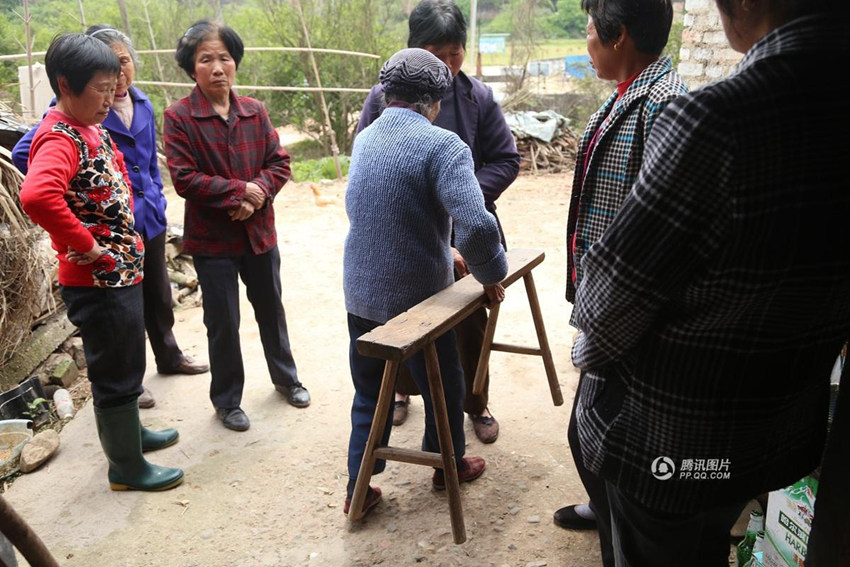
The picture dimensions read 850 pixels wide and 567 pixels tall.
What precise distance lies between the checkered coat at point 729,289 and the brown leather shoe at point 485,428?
193 centimetres

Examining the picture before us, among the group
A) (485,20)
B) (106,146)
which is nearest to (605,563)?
(106,146)

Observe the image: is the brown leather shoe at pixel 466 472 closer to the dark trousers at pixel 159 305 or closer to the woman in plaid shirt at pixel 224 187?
the woman in plaid shirt at pixel 224 187

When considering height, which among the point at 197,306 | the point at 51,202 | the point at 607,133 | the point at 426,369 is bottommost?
the point at 197,306

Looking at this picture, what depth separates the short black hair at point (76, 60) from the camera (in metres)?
2.64

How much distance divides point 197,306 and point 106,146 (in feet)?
9.73

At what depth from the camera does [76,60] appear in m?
2.64

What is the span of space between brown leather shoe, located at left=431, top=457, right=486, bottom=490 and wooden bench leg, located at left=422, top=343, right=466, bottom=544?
363 millimetres

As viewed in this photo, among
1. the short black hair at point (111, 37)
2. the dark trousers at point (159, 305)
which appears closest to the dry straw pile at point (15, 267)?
the dark trousers at point (159, 305)

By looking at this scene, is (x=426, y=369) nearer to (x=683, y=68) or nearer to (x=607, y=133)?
(x=607, y=133)

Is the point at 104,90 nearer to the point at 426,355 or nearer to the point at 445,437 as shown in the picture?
the point at 426,355

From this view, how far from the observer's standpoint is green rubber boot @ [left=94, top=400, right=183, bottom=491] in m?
3.03

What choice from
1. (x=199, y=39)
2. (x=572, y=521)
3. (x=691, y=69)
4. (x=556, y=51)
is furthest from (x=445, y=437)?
(x=556, y=51)

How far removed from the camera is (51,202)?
2.58 metres

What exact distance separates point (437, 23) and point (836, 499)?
7.81 ft
